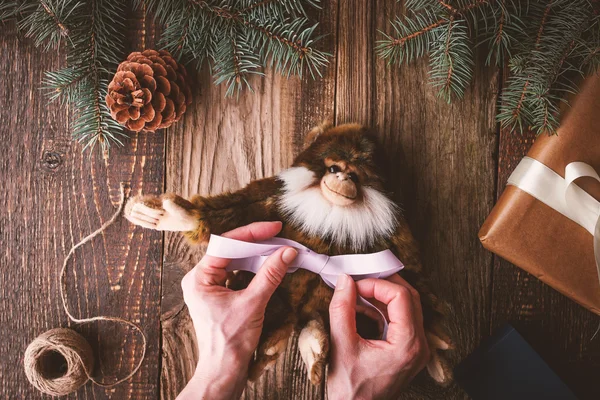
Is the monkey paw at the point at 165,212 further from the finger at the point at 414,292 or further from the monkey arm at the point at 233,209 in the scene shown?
the finger at the point at 414,292

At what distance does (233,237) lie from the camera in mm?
930

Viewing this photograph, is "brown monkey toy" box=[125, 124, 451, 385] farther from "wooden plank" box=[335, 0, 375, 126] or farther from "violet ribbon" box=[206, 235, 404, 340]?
"wooden plank" box=[335, 0, 375, 126]

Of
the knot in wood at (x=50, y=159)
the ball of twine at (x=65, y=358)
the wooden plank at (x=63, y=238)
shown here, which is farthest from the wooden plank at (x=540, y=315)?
the knot in wood at (x=50, y=159)

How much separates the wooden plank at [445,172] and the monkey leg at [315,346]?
407 mm

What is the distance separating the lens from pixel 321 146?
3.15 feet

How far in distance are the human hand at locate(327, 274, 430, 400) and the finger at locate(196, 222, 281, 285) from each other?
19 cm

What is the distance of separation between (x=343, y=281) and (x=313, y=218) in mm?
155

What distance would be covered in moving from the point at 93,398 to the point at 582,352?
1.38 metres

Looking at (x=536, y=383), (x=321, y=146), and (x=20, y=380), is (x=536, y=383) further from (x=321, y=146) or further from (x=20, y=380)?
(x=20, y=380)

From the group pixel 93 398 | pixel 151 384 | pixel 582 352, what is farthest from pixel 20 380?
pixel 582 352

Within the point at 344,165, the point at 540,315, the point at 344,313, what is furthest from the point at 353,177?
the point at 540,315

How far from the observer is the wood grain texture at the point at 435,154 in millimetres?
1159

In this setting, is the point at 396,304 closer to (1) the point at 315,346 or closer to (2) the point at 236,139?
(1) the point at 315,346

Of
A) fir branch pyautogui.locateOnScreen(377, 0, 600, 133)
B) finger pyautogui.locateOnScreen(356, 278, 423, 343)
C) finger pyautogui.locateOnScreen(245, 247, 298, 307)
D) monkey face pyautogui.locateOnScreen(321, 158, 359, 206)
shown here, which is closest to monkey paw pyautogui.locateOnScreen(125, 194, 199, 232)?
finger pyautogui.locateOnScreen(245, 247, 298, 307)
